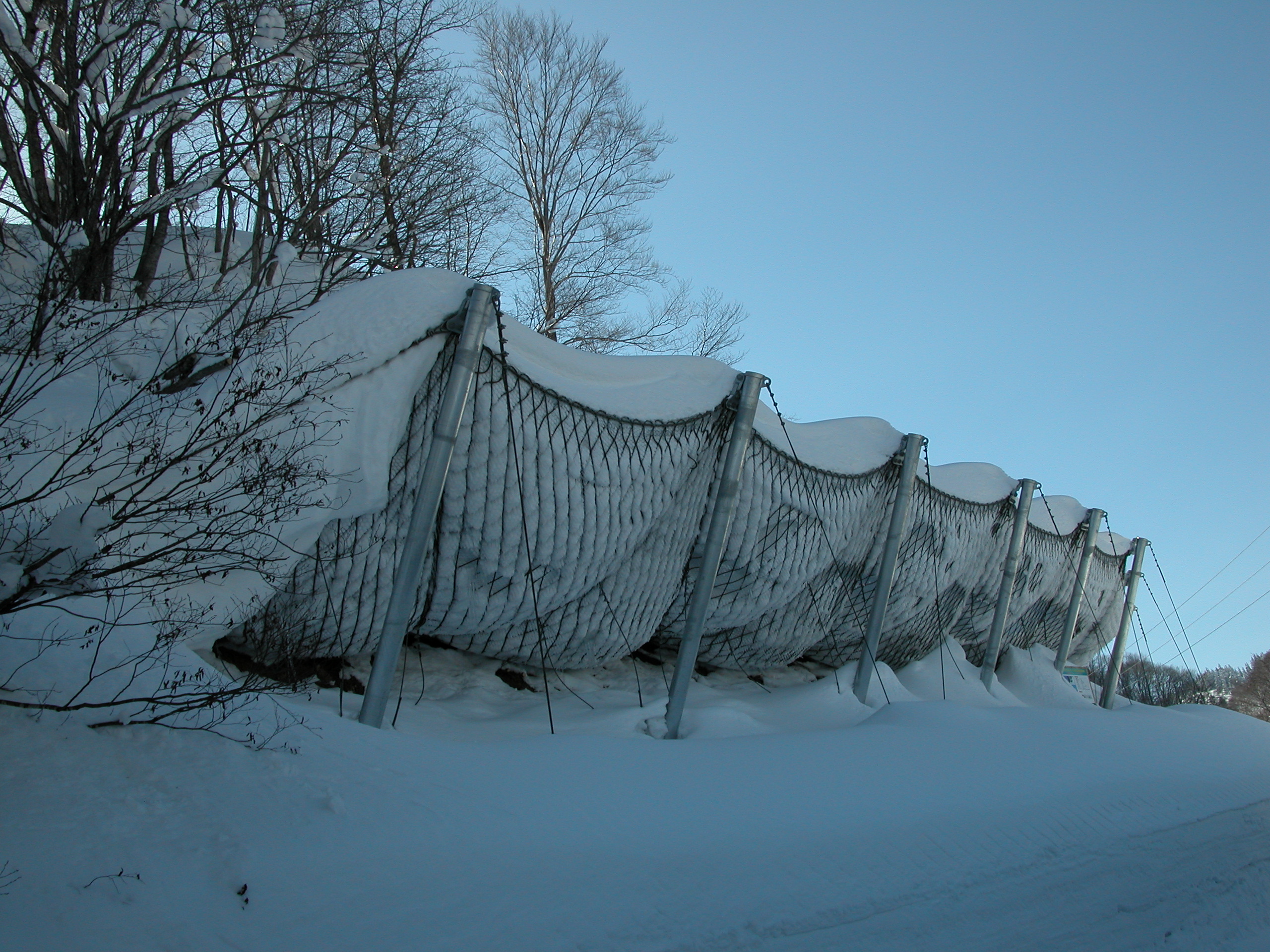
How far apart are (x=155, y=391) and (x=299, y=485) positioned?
640mm

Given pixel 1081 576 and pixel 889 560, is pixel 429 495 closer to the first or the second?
pixel 889 560

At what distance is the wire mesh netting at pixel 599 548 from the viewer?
12.6 ft

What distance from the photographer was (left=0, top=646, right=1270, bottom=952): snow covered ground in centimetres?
201

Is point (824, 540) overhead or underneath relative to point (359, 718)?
overhead

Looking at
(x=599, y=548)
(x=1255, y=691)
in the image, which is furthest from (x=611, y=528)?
(x=1255, y=691)

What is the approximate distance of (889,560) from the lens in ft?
21.1

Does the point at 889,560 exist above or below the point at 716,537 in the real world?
above

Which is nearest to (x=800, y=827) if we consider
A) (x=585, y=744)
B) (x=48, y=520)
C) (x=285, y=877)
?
(x=585, y=744)

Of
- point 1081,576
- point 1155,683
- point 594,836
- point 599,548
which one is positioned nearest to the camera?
point 594,836

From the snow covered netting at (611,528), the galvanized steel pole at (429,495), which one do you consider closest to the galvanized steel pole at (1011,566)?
the snow covered netting at (611,528)

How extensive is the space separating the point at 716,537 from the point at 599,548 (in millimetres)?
746

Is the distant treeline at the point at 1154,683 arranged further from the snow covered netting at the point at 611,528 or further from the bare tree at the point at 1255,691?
the bare tree at the point at 1255,691

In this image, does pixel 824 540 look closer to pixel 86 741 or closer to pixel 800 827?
pixel 800 827

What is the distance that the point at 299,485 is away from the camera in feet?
9.98
